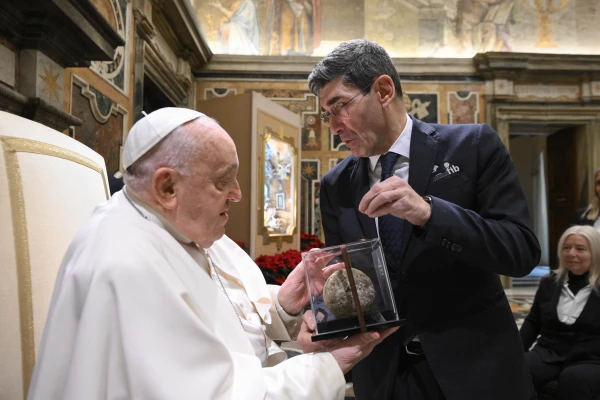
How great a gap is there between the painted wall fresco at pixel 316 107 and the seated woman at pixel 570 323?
224 inches

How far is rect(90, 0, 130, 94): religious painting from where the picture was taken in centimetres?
464

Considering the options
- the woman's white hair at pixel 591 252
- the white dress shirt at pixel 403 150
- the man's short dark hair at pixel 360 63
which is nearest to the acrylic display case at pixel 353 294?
the white dress shirt at pixel 403 150

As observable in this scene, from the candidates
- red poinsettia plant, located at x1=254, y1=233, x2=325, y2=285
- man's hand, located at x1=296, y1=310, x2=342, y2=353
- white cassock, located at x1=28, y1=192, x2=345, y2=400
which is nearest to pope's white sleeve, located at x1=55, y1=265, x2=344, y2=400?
white cassock, located at x1=28, y1=192, x2=345, y2=400

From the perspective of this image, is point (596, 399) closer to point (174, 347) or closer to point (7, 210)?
point (174, 347)

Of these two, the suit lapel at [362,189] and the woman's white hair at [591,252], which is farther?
the woman's white hair at [591,252]

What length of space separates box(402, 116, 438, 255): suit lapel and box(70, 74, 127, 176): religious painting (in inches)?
136

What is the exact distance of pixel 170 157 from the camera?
139 centimetres

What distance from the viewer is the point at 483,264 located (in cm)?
138

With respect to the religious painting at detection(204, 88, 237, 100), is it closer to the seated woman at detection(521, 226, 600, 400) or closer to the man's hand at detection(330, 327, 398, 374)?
the seated woman at detection(521, 226, 600, 400)

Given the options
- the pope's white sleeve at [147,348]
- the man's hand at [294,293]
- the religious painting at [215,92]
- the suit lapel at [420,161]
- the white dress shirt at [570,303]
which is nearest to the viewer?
the pope's white sleeve at [147,348]

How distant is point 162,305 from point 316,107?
326 inches


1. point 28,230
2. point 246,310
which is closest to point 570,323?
point 246,310

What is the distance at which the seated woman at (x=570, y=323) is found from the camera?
3.12 m

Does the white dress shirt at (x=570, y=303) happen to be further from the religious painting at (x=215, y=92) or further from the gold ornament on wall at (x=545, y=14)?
the gold ornament on wall at (x=545, y=14)
